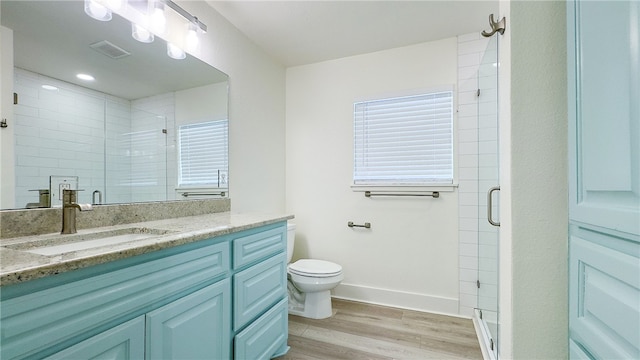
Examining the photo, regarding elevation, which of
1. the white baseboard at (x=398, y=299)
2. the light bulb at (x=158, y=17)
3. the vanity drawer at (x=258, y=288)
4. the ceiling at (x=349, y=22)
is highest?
the ceiling at (x=349, y=22)

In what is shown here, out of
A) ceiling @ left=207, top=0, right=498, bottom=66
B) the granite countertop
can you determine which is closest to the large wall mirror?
the granite countertop

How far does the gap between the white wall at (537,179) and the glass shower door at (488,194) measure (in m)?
0.49

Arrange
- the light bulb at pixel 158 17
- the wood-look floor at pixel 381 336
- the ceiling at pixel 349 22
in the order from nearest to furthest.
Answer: the light bulb at pixel 158 17 < the wood-look floor at pixel 381 336 < the ceiling at pixel 349 22

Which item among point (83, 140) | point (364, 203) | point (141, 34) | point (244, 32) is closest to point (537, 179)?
point (364, 203)

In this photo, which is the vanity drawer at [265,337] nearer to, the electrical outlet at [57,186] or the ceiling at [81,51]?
the electrical outlet at [57,186]

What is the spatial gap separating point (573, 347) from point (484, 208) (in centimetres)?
125

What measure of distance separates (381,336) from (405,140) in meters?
1.58

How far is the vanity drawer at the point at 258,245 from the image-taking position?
1350mm

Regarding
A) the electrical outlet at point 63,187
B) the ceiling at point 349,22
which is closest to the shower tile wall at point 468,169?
the ceiling at point 349,22

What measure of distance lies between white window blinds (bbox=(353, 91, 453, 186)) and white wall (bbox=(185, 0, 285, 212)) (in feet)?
2.56

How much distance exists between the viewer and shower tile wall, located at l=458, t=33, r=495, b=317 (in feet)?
7.23

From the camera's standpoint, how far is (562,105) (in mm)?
934

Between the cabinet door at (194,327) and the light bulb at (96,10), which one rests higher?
the light bulb at (96,10)

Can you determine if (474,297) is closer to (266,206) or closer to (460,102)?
(460,102)
